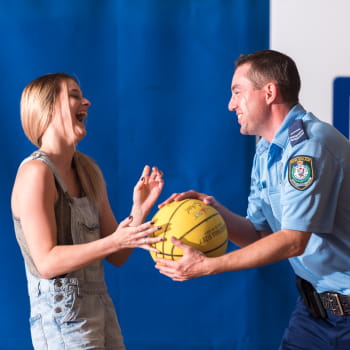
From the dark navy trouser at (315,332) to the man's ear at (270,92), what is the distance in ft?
2.57

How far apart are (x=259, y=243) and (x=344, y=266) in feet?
1.14

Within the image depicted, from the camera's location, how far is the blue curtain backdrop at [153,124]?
283 cm

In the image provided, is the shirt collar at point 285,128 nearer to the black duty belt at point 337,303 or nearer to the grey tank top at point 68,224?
the black duty belt at point 337,303

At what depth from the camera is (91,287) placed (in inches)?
69.9

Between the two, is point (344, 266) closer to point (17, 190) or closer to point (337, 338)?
point (337, 338)

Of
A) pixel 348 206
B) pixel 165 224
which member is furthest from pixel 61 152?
pixel 348 206

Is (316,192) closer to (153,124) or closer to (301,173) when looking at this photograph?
(301,173)

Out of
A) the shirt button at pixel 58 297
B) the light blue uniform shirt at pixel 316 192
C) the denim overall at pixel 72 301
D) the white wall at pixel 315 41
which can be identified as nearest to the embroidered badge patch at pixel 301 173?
the light blue uniform shirt at pixel 316 192

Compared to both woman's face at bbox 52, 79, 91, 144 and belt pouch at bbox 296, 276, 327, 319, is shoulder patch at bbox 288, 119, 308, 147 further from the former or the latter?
woman's face at bbox 52, 79, 91, 144

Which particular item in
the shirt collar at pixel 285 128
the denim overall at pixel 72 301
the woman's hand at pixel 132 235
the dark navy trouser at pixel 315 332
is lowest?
the dark navy trouser at pixel 315 332

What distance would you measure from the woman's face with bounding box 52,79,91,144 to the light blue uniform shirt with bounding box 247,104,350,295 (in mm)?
713

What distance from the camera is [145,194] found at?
6.30 ft

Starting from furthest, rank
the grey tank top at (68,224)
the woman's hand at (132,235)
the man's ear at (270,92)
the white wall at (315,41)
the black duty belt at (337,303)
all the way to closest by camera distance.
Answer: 1. the white wall at (315,41)
2. the man's ear at (270,92)
3. the black duty belt at (337,303)
4. the grey tank top at (68,224)
5. the woman's hand at (132,235)

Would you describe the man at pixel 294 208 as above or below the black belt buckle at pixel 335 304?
above
